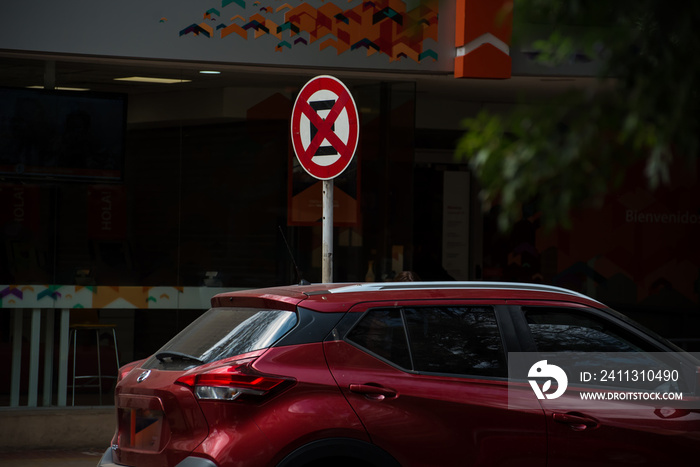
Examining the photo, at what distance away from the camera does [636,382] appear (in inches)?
218

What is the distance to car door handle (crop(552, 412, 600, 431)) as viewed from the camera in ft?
17.2

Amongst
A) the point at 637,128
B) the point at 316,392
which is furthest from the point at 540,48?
the point at 316,392

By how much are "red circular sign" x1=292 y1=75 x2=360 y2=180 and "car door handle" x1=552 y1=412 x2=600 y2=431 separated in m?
2.80

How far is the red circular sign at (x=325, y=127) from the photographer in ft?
24.5

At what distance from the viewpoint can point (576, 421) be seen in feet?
17.2

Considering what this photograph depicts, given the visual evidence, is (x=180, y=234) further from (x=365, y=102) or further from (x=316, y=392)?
(x=316, y=392)

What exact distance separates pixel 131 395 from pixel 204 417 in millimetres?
623

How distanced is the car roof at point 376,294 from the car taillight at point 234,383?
43cm

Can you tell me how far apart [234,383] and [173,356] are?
55 cm

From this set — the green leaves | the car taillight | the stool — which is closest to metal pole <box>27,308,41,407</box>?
the stool

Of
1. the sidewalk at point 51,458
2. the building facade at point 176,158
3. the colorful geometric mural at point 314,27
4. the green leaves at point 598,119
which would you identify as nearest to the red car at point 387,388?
the green leaves at point 598,119

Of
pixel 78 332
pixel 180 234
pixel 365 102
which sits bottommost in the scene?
pixel 78 332

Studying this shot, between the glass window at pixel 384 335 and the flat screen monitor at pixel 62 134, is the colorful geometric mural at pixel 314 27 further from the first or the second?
the glass window at pixel 384 335

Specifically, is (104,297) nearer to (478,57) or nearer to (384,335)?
(478,57)
